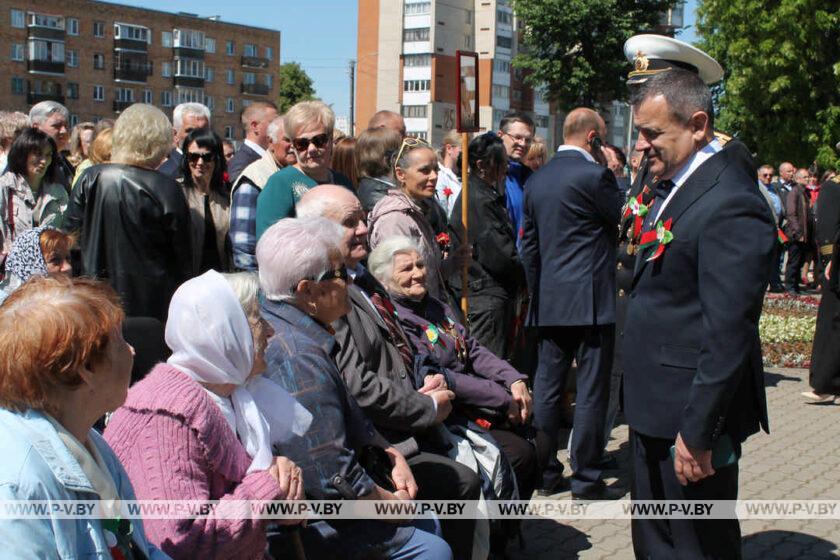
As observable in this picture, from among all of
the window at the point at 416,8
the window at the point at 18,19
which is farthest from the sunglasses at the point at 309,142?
the window at the point at 18,19

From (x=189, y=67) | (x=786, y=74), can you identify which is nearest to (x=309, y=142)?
(x=786, y=74)

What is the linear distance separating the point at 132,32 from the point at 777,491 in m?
84.2

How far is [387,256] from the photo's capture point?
4.83 meters

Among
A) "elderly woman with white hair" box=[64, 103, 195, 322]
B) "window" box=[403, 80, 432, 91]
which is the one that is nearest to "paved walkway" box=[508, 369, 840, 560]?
"elderly woman with white hair" box=[64, 103, 195, 322]

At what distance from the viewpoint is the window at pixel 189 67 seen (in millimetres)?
85375

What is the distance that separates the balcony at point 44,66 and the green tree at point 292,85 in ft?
70.3

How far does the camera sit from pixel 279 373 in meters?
3.38

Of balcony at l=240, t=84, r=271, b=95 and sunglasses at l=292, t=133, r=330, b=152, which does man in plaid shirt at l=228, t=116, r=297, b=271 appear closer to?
sunglasses at l=292, t=133, r=330, b=152

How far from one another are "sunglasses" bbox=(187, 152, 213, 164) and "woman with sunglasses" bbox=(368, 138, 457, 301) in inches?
46.5

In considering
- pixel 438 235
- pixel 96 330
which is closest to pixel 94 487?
pixel 96 330

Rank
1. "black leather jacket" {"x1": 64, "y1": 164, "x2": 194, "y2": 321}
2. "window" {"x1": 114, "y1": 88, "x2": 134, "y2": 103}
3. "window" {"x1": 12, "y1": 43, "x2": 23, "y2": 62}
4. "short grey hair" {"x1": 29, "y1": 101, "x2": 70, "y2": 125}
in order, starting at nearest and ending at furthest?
"black leather jacket" {"x1": 64, "y1": 164, "x2": 194, "y2": 321}
"short grey hair" {"x1": 29, "y1": 101, "x2": 70, "y2": 125}
"window" {"x1": 12, "y1": 43, "x2": 23, "y2": 62}
"window" {"x1": 114, "y1": 88, "x2": 134, "y2": 103}

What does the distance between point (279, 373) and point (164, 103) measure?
291ft

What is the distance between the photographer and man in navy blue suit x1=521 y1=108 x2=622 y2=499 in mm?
5680

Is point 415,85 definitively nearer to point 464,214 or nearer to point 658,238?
point 464,214
